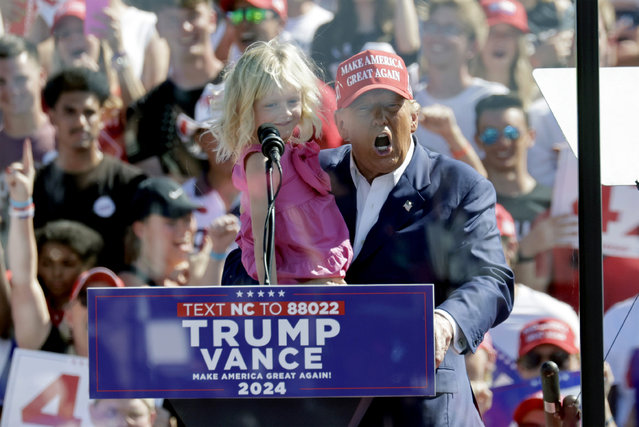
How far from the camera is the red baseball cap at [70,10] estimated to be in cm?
251

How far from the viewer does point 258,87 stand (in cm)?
238

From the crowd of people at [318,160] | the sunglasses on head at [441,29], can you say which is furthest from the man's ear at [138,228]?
the sunglasses on head at [441,29]

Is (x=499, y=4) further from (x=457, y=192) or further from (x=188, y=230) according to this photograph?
(x=188, y=230)

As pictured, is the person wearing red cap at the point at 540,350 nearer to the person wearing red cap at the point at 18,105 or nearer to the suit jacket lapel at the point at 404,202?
the suit jacket lapel at the point at 404,202

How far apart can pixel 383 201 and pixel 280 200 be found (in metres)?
0.31

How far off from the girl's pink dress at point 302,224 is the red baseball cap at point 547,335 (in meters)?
0.60

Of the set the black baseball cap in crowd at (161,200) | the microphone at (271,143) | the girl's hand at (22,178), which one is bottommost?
the black baseball cap in crowd at (161,200)

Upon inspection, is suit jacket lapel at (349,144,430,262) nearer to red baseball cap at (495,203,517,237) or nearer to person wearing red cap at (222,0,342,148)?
red baseball cap at (495,203,517,237)

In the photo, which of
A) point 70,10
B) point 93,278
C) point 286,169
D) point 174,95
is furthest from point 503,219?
point 70,10

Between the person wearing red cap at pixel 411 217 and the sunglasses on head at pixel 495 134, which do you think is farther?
the sunglasses on head at pixel 495 134

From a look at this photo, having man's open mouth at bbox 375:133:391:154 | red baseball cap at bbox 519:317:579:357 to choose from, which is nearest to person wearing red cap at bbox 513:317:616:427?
red baseball cap at bbox 519:317:579:357

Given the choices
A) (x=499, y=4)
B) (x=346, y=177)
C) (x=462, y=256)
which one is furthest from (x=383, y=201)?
(x=499, y=4)

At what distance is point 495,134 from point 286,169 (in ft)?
2.15

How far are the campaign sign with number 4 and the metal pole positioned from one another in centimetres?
146
